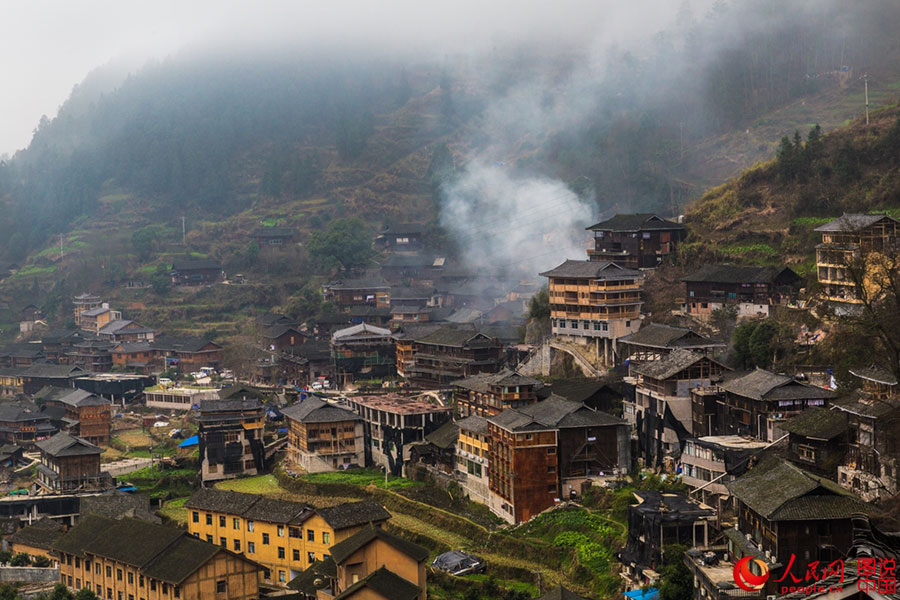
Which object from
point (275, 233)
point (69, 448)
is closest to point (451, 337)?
point (69, 448)

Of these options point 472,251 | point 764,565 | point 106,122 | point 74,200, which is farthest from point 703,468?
point 106,122

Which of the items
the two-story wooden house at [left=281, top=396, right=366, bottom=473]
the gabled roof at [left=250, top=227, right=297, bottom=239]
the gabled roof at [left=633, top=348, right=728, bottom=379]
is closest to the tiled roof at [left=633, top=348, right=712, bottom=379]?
the gabled roof at [left=633, top=348, right=728, bottom=379]

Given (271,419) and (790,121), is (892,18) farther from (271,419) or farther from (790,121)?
(271,419)

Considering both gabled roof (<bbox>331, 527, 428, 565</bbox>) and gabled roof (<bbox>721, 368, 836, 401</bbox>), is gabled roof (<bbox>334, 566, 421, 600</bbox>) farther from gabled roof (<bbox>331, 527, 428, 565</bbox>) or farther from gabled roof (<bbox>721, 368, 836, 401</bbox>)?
gabled roof (<bbox>721, 368, 836, 401</bbox>)

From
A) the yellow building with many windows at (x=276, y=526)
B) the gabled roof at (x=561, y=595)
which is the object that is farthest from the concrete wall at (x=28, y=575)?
the gabled roof at (x=561, y=595)

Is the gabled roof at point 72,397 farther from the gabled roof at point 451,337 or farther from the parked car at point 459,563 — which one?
the parked car at point 459,563
